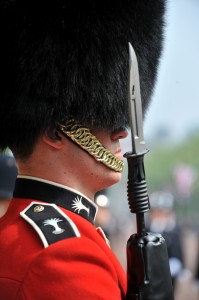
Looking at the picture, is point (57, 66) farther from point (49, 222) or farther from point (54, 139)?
point (49, 222)

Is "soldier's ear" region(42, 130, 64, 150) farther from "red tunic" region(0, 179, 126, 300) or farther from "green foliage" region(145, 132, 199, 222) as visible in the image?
"green foliage" region(145, 132, 199, 222)

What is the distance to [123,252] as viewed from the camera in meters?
9.03

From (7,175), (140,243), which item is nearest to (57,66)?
(140,243)

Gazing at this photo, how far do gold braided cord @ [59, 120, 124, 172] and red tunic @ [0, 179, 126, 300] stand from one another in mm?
236

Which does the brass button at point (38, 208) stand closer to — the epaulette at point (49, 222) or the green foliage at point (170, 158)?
the epaulette at point (49, 222)

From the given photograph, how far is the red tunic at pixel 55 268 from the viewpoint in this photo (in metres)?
2.12

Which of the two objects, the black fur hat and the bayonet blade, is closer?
→ the bayonet blade

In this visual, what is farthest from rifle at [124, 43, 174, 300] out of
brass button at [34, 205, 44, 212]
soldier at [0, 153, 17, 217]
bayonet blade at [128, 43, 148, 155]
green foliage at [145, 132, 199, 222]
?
green foliage at [145, 132, 199, 222]

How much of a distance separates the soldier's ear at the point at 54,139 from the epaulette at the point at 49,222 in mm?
198

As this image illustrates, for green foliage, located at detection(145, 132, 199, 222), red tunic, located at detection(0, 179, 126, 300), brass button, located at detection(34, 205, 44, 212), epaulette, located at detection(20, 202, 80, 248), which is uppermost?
brass button, located at detection(34, 205, 44, 212)

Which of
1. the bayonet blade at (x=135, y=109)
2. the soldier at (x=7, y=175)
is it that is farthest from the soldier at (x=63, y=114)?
the soldier at (x=7, y=175)

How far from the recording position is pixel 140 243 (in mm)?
2305

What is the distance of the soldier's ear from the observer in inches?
94.2

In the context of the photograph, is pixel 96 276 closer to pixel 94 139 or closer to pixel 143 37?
pixel 94 139
